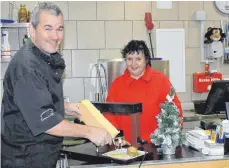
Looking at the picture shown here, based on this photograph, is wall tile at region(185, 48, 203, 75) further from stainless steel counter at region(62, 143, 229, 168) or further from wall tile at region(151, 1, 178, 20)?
stainless steel counter at region(62, 143, 229, 168)

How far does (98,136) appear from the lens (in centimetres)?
177

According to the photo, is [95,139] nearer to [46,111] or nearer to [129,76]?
[46,111]

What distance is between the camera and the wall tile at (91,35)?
3730mm

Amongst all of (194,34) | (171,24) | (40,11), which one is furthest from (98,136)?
(194,34)

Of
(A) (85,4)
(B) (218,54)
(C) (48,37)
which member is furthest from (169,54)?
(C) (48,37)

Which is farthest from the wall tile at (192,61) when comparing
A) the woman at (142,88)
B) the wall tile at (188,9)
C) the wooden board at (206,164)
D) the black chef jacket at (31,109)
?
the black chef jacket at (31,109)

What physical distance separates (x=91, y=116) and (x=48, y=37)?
0.47m

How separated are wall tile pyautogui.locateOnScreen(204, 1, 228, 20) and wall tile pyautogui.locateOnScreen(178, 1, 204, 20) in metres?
0.09

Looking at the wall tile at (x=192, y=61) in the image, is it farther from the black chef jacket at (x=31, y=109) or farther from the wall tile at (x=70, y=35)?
the black chef jacket at (x=31, y=109)

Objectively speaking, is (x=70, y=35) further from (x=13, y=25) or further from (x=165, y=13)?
(x=165, y=13)

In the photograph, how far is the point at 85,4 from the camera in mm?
3723

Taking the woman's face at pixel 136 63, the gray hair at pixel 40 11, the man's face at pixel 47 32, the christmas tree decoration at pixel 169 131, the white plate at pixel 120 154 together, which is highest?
the gray hair at pixel 40 11

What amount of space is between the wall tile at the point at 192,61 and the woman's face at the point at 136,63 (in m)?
1.29

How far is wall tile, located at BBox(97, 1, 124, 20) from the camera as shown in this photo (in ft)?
12.4
